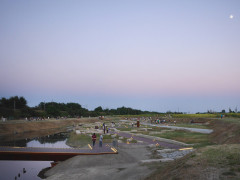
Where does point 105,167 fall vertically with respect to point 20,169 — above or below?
above

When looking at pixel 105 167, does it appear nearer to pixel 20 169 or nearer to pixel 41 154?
pixel 41 154

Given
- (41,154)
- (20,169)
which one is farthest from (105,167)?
(20,169)

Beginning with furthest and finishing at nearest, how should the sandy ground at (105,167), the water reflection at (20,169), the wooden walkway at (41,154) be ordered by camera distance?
the wooden walkway at (41,154) → the water reflection at (20,169) → the sandy ground at (105,167)

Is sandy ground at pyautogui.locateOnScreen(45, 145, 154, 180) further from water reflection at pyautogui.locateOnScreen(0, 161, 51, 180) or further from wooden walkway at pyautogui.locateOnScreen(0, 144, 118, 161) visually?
water reflection at pyautogui.locateOnScreen(0, 161, 51, 180)

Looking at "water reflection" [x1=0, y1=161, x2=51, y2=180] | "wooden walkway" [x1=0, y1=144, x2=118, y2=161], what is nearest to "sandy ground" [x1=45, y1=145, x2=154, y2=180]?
"wooden walkway" [x1=0, y1=144, x2=118, y2=161]

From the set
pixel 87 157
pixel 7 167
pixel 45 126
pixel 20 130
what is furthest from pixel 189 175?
pixel 45 126

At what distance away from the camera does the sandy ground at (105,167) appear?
61.5ft

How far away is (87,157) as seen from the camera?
24.9 metres

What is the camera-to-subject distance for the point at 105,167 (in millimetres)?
21828

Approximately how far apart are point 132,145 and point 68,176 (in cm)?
1408

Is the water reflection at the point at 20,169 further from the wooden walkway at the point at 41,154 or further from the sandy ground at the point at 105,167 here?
the sandy ground at the point at 105,167

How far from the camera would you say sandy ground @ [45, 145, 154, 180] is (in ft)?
61.5

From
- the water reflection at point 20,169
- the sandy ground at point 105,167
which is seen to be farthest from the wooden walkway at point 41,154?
the water reflection at point 20,169

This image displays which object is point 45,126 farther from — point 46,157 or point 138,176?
point 138,176
